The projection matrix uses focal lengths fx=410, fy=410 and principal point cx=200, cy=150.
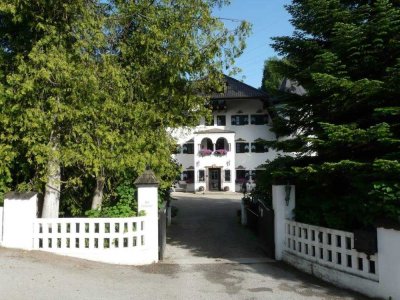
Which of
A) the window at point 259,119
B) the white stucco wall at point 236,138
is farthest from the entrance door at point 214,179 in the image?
the window at point 259,119

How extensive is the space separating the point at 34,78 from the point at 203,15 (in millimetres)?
4746

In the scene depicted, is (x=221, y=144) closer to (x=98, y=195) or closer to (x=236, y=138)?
(x=236, y=138)

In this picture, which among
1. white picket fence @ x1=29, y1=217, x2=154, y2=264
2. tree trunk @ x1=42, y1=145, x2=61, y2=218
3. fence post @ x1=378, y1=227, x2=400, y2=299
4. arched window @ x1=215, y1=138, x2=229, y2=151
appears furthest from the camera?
arched window @ x1=215, y1=138, x2=229, y2=151

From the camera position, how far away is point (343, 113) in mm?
8320

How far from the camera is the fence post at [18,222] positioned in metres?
8.94

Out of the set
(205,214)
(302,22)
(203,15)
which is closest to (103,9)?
(203,15)

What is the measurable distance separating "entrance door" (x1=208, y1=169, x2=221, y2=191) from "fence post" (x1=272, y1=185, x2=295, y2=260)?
91.8ft

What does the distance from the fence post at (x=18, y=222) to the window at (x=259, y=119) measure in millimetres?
29768

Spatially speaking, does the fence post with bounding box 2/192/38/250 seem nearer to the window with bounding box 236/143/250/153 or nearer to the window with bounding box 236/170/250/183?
the window with bounding box 236/170/250/183

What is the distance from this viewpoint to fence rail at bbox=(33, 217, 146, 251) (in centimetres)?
888

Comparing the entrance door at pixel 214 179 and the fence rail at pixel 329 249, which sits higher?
the entrance door at pixel 214 179

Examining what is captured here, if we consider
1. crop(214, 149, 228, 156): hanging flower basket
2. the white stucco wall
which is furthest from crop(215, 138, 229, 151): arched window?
the white stucco wall

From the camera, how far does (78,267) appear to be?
26.6ft

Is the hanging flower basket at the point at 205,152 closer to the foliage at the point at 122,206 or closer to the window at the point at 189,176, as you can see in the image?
the window at the point at 189,176
